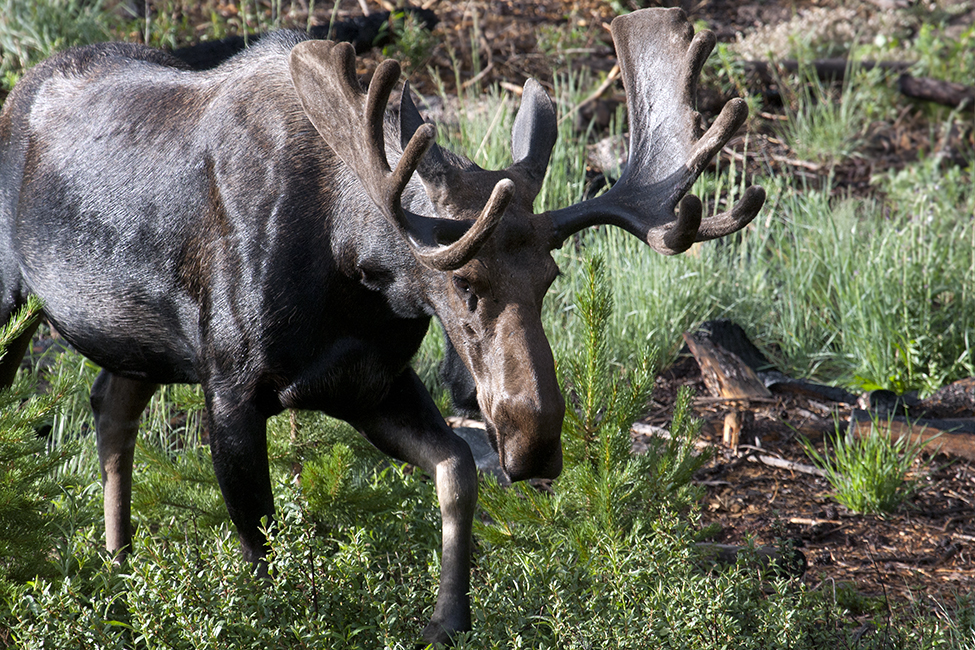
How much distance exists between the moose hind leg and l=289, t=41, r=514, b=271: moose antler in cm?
136

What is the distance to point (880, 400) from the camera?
481 cm

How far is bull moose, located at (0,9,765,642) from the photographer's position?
88.7 inches

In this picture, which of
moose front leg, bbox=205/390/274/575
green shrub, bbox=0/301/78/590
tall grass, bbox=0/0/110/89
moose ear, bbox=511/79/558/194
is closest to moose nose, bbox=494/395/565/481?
moose ear, bbox=511/79/558/194

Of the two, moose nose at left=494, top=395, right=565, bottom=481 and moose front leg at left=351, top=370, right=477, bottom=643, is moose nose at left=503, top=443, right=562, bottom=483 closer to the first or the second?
moose nose at left=494, top=395, right=565, bottom=481

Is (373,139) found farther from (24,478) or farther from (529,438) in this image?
(24,478)

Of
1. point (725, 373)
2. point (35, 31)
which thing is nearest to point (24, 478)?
point (725, 373)

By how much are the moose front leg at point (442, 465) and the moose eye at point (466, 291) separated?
2.00ft

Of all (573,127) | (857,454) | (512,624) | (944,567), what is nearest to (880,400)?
(857,454)

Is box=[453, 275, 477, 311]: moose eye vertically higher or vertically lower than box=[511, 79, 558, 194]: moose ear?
lower

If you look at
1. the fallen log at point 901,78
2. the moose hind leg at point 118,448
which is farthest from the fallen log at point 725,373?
the fallen log at point 901,78

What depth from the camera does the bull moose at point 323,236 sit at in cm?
225

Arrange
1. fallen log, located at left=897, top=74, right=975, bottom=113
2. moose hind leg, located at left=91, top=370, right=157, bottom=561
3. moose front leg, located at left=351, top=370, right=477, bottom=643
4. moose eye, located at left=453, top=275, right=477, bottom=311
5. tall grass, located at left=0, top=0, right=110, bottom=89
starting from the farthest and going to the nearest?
fallen log, located at left=897, top=74, right=975, bottom=113, tall grass, located at left=0, top=0, right=110, bottom=89, moose hind leg, located at left=91, top=370, right=157, bottom=561, moose front leg, located at left=351, top=370, right=477, bottom=643, moose eye, located at left=453, top=275, right=477, bottom=311

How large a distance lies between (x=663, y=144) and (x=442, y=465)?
1028 mm

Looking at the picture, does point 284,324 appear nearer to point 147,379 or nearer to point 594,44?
point 147,379
